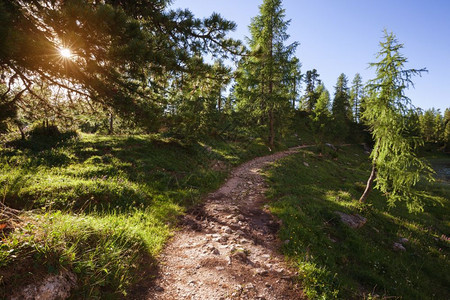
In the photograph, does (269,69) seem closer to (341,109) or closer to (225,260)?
(225,260)

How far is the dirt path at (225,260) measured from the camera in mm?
4062

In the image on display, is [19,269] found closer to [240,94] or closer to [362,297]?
[362,297]

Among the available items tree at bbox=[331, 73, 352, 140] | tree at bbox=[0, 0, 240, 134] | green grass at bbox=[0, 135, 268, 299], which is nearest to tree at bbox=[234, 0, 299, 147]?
green grass at bbox=[0, 135, 268, 299]

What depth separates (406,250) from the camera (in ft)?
28.7

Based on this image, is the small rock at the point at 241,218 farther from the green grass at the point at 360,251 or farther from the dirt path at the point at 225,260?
the green grass at the point at 360,251

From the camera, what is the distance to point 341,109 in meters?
49.6

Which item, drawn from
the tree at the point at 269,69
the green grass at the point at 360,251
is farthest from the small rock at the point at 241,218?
the tree at the point at 269,69

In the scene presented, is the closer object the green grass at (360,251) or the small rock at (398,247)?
the green grass at (360,251)

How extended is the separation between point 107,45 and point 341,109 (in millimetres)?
55495

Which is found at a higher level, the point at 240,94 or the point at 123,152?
the point at 240,94

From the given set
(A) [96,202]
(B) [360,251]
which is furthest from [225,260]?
(B) [360,251]

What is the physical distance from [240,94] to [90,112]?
17.0m

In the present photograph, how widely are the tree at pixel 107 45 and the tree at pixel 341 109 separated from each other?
1575 inches

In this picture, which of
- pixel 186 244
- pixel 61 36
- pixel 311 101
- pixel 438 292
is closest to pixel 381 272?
pixel 438 292
